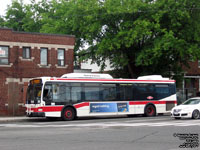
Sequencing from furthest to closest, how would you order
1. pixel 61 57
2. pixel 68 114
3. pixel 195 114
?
pixel 61 57 < pixel 68 114 < pixel 195 114

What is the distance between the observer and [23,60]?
3331 cm

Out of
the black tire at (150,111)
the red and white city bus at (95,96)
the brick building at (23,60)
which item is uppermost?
the brick building at (23,60)

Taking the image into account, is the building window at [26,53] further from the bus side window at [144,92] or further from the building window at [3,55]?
the bus side window at [144,92]

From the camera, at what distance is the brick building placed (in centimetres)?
3225

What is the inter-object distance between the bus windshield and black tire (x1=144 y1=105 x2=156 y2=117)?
8754 millimetres

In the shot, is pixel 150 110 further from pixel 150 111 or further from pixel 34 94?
pixel 34 94

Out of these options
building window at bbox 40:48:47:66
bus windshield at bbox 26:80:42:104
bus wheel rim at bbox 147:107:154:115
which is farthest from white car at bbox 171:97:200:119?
building window at bbox 40:48:47:66

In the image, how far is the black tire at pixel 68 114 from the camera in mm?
26453

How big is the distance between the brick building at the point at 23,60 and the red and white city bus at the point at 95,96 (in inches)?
219

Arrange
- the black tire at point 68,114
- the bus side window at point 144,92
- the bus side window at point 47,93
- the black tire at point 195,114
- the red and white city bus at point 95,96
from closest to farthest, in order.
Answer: the black tire at point 195,114 < the bus side window at point 47,93 < the red and white city bus at point 95,96 < the black tire at point 68,114 < the bus side window at point 144,92

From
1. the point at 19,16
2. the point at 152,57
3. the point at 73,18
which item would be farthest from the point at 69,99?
the point at 19,16

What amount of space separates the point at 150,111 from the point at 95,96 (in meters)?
5.30

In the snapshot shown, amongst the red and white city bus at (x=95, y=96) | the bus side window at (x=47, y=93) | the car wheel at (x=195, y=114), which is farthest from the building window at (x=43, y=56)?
the car wheel at (x=195, y=114)

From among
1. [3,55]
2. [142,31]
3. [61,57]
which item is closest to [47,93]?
[3,55]
